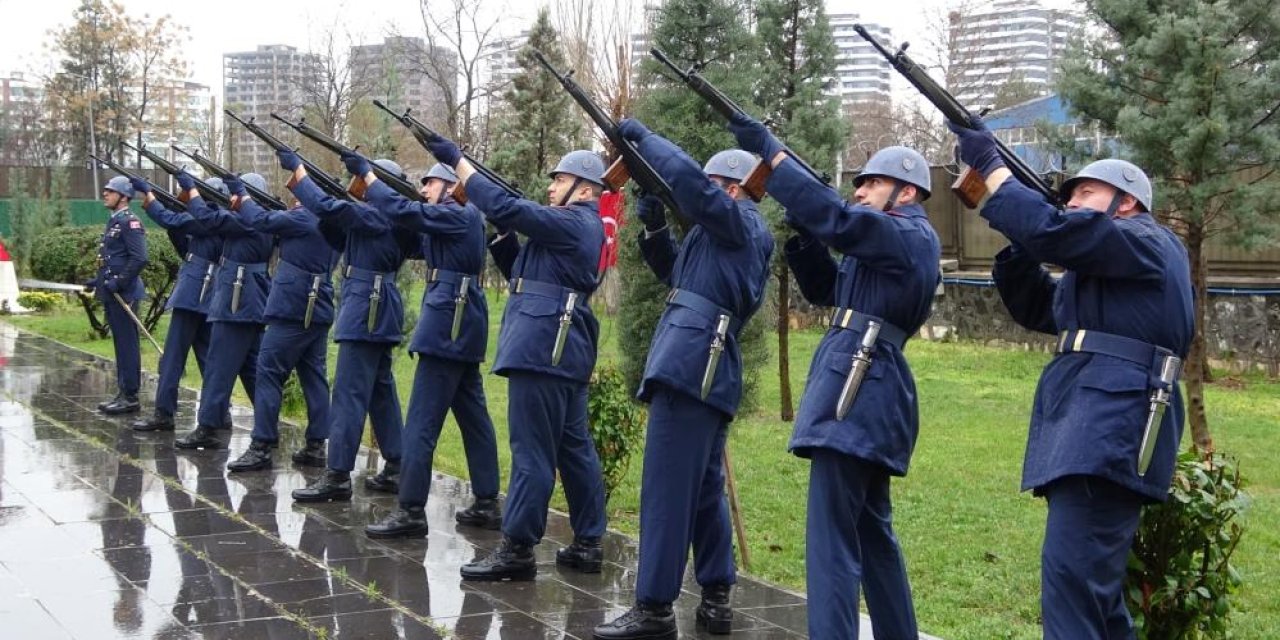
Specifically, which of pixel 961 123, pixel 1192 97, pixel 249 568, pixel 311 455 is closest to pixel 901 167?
pixel 961 123

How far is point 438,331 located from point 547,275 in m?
1.06

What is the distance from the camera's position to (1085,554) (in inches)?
175

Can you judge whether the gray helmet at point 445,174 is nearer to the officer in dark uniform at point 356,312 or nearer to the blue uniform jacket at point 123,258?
the officer in dark uniform at point 356,312

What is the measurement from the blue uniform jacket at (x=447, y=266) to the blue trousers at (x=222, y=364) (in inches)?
120

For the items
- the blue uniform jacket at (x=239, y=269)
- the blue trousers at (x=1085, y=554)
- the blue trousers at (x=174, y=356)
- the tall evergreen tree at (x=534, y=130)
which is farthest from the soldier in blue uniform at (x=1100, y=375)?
the tall evergreen tree at (x=534, y=130)

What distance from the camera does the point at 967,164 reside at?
187 inches

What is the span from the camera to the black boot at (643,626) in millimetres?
5758

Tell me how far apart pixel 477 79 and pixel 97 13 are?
16542 millimetres

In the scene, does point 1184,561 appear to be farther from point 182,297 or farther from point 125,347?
point 125,347

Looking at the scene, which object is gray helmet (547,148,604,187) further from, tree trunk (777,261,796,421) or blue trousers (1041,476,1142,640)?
tree trunk (777,261,796,421)

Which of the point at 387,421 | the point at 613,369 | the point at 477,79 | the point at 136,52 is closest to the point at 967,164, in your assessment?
the point at 613,369

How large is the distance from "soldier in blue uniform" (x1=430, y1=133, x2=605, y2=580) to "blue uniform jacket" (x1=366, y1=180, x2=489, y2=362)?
653 mm

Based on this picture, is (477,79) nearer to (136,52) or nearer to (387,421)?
(136,52)

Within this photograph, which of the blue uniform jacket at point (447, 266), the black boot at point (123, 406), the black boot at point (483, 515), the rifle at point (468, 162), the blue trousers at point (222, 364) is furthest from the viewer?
the black boot at point (123, 406)
